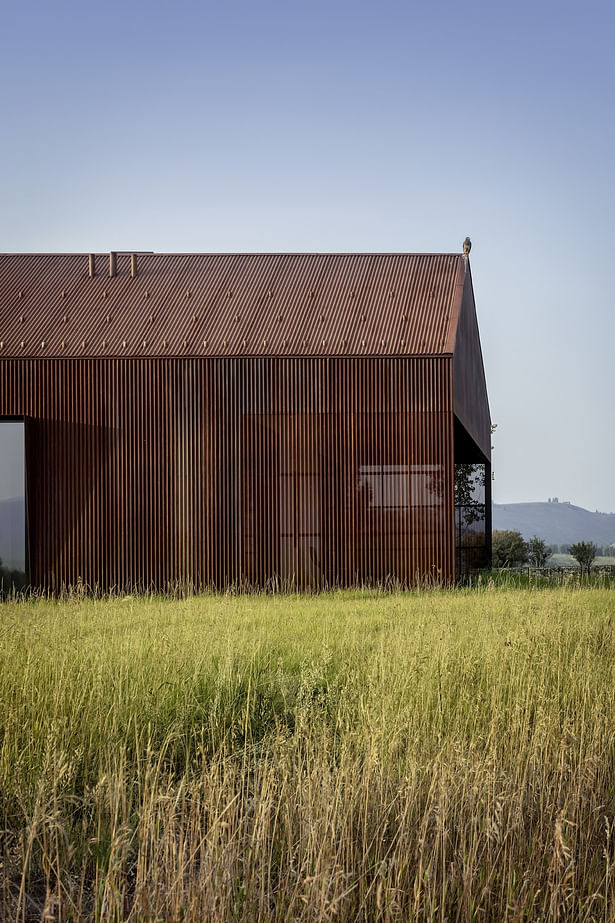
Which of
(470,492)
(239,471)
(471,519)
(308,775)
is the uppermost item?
(239,471)

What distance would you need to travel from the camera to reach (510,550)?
30516 millimetres

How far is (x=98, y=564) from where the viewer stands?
14289 mm

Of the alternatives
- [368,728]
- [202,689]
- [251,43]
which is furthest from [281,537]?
[368,728]

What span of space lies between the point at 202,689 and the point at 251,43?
9.51 m

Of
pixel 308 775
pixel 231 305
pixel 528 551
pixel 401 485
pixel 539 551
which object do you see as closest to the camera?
pixel 308 775

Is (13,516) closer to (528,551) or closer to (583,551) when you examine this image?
(583,551)

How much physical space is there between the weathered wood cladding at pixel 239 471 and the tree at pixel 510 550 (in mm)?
15598

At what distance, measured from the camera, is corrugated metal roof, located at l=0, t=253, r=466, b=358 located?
14.8 m

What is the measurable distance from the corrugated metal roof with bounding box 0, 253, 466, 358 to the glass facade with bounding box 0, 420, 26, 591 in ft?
5.57

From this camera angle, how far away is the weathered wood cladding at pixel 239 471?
46.1 ft

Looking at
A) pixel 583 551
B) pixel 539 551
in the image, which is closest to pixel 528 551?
pixel 539 551

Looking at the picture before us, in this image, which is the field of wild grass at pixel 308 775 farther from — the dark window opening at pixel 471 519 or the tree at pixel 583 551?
the tree at pixel 583 551

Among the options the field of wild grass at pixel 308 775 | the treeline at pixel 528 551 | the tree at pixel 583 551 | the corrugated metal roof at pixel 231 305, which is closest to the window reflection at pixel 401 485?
the corrugated metal roof at pixel 231 305

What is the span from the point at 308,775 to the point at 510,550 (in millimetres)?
27578
